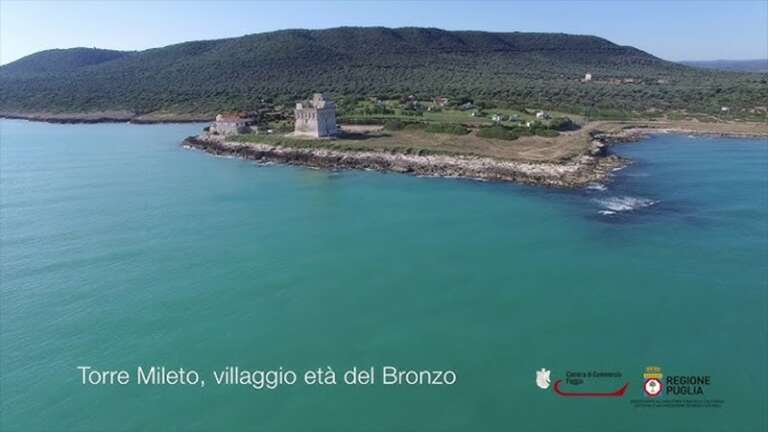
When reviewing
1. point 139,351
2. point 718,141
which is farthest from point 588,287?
point 718,141

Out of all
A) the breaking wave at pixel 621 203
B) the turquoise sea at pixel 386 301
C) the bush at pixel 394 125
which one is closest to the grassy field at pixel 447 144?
the bush at pixel 394 125

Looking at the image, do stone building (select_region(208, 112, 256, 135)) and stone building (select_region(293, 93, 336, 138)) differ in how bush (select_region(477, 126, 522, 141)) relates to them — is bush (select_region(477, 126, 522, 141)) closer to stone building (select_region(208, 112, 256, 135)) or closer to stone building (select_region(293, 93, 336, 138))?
stone building (select_region(293, 93, 336, 138))

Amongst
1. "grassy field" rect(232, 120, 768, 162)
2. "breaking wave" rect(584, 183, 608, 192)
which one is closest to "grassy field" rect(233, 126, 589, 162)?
"grassy field" rect(232, 120, 768, 162)

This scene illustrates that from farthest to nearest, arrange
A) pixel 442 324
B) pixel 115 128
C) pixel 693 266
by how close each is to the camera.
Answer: pixel 115 128 < pixel 693 266 < pixel 442 324

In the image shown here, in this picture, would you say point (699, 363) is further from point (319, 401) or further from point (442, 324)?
point (319, 401)

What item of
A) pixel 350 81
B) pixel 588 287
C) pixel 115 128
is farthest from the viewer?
pixel 350 81
